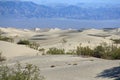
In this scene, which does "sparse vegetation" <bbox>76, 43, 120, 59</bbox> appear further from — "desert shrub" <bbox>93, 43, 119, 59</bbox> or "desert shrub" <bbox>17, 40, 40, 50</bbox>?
"desert shrub" <bbox>17, 40, 40, 50</bbox>

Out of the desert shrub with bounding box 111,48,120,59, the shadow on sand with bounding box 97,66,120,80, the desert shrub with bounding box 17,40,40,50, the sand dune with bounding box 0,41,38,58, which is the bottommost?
the shadow on sand with bounding box 97,66,120,80

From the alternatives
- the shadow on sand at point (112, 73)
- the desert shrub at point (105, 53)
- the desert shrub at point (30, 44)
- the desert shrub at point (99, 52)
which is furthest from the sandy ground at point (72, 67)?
the desert shrub at point (30, 44)

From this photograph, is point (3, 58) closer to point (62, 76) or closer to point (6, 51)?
point (6, 51)

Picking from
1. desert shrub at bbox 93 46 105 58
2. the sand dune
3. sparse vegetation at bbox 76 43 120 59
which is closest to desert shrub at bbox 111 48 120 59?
sparse vegetation at bbox 76 43 120 59

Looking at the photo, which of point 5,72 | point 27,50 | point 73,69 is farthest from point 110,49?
point 5,72

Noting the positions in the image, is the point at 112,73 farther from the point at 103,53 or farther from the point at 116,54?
the point at 103,53

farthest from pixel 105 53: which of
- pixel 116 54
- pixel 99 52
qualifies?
pixel 116 54

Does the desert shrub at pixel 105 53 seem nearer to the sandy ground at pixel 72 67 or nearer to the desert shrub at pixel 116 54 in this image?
the desert shrub at pixel 116 54

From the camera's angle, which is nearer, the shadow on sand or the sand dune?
the shadow on sand

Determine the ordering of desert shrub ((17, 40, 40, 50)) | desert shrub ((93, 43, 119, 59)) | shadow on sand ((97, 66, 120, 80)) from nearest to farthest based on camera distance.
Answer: shadow on sand ((97, 66, 120, 80)) → desert shrub ((93, 43, 119, 59)) → desert shrub ((17, 40, 40, 50))

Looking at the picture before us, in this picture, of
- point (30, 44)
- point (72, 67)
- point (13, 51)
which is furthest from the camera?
point (30, 44)

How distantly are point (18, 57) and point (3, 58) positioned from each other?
94cm

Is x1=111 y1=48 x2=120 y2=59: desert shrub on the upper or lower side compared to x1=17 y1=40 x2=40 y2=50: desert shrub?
lower

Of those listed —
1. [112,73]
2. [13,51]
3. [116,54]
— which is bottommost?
[112,73]
